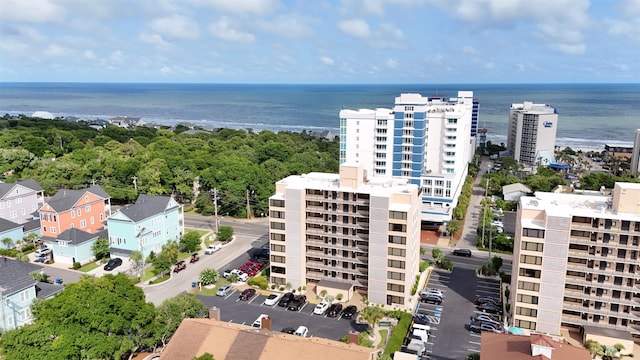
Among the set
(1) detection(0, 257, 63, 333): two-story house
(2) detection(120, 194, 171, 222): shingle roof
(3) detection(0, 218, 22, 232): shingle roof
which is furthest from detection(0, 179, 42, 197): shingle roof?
(1) detection(0, 257, 63, 333): two-story house

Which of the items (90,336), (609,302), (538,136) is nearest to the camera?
(90,336)

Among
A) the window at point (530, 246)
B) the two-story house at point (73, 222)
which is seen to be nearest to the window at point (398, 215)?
the window at point (530, 246)

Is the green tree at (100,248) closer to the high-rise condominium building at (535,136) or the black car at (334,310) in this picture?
the black car at (334,310)

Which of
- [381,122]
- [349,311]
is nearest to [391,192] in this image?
[349,311]

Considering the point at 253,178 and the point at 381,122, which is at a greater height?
the point at 381,122

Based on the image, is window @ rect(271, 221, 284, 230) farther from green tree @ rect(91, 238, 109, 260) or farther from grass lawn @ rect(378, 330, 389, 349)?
green tree @ rect(91, 238, 109, 260)

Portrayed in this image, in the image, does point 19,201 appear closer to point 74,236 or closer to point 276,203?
point 74,236

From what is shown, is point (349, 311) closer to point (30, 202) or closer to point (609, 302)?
point (609, 302)
